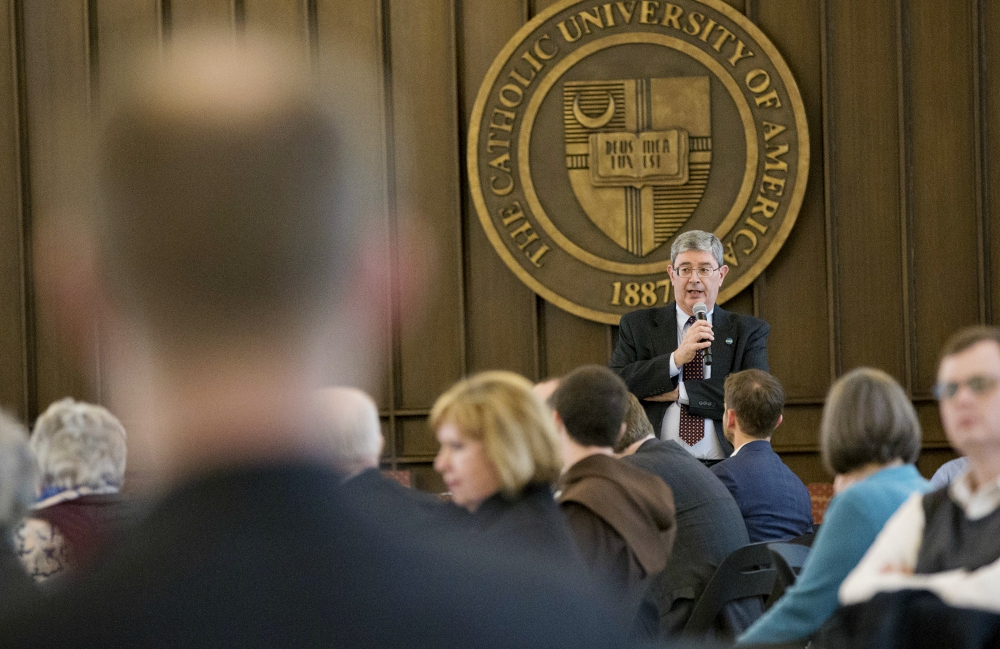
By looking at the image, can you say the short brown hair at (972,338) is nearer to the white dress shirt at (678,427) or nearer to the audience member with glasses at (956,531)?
the audience member with glasses at (956,531)

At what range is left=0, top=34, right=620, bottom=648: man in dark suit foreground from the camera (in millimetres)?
438

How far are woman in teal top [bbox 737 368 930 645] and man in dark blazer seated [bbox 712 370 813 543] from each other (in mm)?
1028

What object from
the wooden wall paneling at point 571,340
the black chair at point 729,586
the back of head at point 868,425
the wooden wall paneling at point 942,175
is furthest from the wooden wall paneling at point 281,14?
the back of head at point 868,425

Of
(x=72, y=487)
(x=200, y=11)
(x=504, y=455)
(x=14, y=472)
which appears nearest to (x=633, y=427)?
(x=504, y=455)

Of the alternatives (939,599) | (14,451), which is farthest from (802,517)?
(14,451)

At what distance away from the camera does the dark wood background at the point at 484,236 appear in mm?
6121

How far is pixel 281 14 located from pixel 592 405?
13.3 ft

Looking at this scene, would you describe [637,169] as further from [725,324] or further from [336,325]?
[336,325]

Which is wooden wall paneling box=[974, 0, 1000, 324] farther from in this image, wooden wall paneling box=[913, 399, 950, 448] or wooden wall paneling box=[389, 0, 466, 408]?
wooden wall paneling box=[389, 0, 466, 408]

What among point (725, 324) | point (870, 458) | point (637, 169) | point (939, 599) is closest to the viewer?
point (939, 599)

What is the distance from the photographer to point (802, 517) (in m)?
3.75

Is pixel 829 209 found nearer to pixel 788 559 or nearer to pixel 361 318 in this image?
pixel 788 559

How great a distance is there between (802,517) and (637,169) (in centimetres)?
292

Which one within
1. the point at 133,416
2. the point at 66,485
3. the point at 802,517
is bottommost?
the point at 802,517
